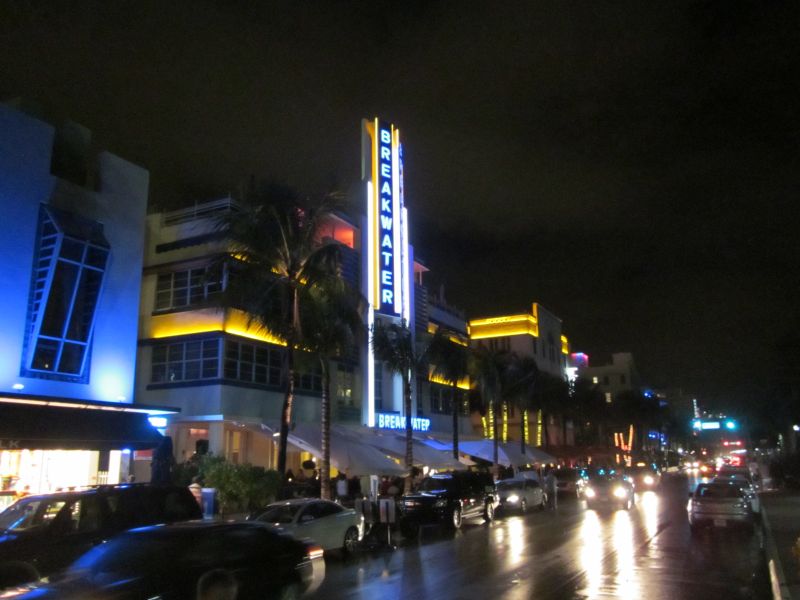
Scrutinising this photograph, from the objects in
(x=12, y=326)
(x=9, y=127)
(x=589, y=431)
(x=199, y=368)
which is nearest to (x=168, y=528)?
(x=12, y=326)

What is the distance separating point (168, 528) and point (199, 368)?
2071cm

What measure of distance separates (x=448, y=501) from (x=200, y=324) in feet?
41.6

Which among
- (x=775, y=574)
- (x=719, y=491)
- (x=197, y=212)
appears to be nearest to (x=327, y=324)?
(x=197, y=212)

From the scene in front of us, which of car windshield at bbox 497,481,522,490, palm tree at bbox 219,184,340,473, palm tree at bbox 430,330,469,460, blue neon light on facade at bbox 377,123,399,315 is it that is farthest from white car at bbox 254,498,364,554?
blue neon light on facade at bbox 377,123,399,315

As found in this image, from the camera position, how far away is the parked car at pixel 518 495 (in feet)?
94.2

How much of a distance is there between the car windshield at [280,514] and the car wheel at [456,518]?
7.89 m

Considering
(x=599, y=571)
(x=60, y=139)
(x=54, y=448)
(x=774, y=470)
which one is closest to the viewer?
(x=599, y=571)

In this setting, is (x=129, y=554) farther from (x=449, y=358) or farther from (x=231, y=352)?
(x=449, y=358)

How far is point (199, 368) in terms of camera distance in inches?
1108

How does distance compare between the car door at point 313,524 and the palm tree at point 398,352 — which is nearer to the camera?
the car door at point 313,524

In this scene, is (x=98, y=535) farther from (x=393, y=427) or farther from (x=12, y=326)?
(x=393, y=427)

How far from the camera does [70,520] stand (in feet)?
33.6

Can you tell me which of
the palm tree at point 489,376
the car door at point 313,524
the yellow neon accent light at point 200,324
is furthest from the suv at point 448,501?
the palm tree at point 489,376

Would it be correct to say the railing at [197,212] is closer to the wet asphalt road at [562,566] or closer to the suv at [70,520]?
the wet asphalt road at [562,566]
